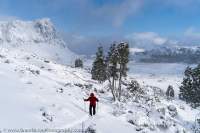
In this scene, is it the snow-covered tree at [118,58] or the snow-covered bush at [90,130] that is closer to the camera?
the snow-covered bush at [90,130]

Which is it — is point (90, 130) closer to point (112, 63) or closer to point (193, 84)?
point (112, 63)

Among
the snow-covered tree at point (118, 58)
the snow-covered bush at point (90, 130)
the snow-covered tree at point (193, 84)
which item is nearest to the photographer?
the snow-covered bush at point (90, 130)

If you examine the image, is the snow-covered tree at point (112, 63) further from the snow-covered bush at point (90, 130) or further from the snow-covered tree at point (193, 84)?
the snow-covered bush at point (90, 130)

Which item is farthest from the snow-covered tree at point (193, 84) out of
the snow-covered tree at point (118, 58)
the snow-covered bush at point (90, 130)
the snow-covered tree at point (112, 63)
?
the snow-covered bush at point (90, 130)

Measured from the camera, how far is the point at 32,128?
1852 centimetres

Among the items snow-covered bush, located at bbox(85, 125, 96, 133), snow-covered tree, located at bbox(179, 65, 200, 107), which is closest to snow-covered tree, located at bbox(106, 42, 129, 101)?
snow-covered tree, located at bbox(179, 65, 200, 107)

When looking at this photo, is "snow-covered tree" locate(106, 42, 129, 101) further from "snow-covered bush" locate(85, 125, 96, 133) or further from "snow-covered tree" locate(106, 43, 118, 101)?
"snow-covered bush" locate(85, 125, 96, 133)

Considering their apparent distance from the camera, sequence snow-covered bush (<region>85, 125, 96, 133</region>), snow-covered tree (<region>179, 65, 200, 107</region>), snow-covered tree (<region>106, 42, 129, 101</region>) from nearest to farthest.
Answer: snow-covered bush (<region>85, 125, 96, 133</region>)
snow-covered tree (<region>179, 65, 200, 107</region>)
snow-covered tree (<region>106, 42, 129, 101</region>)

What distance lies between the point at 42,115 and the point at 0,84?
9888 millimetres

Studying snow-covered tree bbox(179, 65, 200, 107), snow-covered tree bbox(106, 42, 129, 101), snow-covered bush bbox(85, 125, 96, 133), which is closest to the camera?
snow-covered bush bbox(85, 125, 96, 133)

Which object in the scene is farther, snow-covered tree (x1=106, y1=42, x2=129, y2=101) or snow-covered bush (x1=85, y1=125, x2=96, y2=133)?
snow-covered tree (x1=106, y1=42, x2=129, y2=101)

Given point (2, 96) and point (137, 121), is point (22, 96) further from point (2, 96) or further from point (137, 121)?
point (137, 121)

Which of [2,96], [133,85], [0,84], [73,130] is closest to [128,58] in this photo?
[133,85]

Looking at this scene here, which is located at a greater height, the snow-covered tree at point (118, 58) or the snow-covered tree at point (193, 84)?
the snow-covered tree at point (118, 58)
